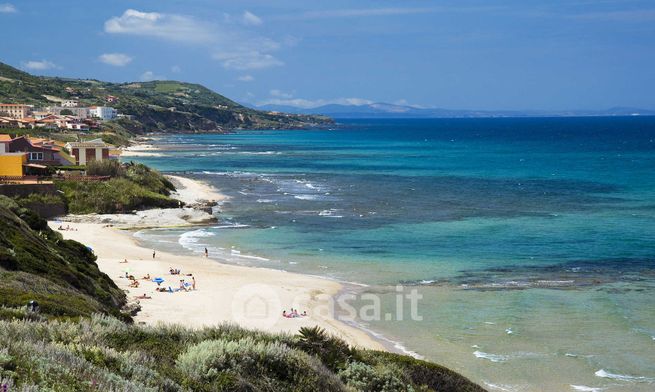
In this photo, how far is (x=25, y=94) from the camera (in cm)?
17038

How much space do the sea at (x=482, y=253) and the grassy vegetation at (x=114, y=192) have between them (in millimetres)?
5464

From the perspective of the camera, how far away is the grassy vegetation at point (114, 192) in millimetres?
49281

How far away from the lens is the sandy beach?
23.4 metres

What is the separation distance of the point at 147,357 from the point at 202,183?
61660 millimetres

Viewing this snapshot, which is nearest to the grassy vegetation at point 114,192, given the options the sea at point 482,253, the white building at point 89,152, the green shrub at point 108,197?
the green shrub at point 108,197

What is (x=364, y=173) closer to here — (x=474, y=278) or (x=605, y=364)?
(x=474, y=278)

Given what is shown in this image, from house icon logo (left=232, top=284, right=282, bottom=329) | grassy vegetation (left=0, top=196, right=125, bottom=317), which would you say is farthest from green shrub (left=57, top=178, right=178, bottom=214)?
house icon logo (left=232, top=284, right=282, bottom=329)

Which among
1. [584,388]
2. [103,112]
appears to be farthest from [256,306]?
[103,112]

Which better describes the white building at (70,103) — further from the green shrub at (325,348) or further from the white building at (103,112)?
the green shrub at (325,348)

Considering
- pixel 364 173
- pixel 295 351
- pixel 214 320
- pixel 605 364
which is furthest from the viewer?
pixel 364 173

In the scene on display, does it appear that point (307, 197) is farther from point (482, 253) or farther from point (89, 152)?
point (482, 253)

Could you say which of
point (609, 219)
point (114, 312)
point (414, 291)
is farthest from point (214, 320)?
point (609, 219)

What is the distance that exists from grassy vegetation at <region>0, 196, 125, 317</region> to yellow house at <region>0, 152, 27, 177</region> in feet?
75.1

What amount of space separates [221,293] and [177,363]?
19.0 m
